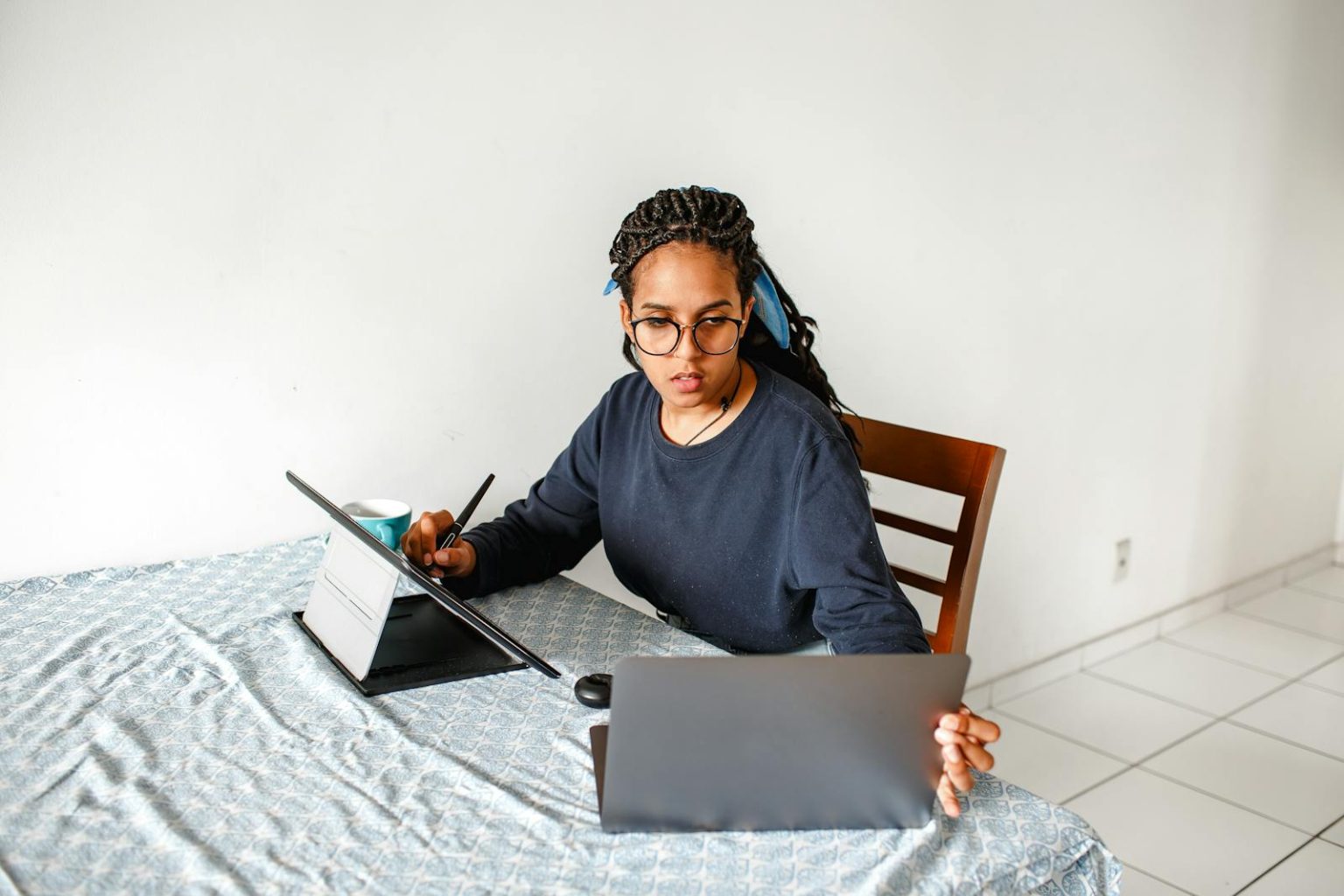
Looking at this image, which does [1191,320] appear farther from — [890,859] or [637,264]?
[890,859]

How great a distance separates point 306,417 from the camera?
64.9 inches

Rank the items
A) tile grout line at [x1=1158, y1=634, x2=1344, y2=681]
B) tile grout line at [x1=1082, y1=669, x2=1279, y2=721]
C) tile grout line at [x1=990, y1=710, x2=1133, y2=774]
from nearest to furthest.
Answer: tile grout line at [x1=990, y1=710, x2=1133, y2=774]
tile grout line at [x1=1082, y1=669, x2=1279, y2=721]
tile grout line at [x1=1158, y1=634, x2=1344, y2=681]

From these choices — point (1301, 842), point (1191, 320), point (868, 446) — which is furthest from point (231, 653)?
point (1191, 320)

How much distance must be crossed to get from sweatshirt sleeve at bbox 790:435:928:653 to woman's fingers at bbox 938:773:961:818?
22 centimetres

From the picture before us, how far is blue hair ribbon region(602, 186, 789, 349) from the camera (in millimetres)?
1485

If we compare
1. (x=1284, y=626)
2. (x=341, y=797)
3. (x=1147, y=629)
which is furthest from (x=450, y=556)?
(x=1284, y=626)

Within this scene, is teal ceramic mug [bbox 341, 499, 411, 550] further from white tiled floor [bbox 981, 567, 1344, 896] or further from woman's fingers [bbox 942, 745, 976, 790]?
white tiled floor [bbox 981, 567, 1344, 896]

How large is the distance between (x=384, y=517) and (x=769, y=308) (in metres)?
0.59

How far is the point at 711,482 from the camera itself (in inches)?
56.9

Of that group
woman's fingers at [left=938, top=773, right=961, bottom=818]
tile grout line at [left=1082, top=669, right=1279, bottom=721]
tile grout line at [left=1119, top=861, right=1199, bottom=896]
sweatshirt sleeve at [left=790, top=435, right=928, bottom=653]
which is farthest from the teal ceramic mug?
tile grout line at [left=1082, top=669, right=1279, bottom=721]

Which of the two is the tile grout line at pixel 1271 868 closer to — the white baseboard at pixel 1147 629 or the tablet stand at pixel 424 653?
the white baseboard at pixel 1147 629

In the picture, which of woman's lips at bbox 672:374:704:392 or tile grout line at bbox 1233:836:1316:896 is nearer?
woman's lips at bbox 672:374:704:392

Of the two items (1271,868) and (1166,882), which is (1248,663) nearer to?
(1271,868)

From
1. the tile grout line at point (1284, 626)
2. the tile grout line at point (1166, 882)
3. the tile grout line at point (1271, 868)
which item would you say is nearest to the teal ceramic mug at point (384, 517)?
the tile grout line at point (1166, 882)
